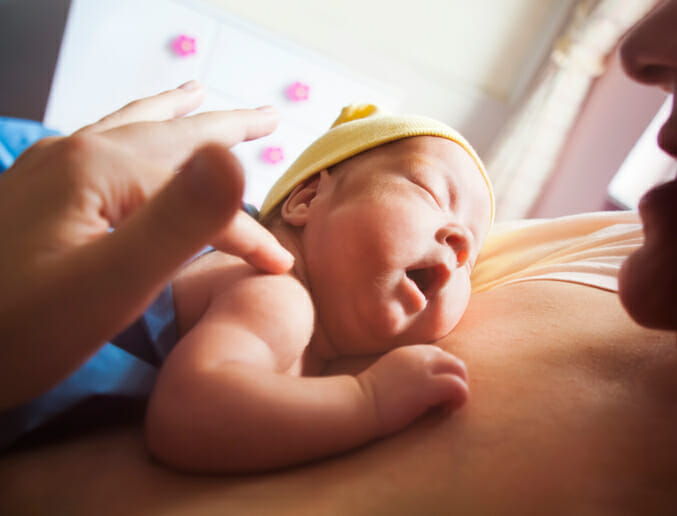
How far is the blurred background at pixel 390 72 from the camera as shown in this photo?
96.1 inches

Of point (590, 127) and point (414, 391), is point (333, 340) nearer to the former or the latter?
point (414, 391)

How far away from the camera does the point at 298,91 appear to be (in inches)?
104

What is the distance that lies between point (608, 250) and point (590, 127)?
2.27 metres

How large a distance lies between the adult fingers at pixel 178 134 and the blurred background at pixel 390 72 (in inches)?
81.5

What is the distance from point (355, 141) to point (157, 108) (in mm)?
382

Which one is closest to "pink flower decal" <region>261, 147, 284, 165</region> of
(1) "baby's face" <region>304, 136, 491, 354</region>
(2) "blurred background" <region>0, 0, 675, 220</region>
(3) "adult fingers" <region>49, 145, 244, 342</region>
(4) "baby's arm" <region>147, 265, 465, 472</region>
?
(2) "blurred background" <region>0, 0, 675, 220</region>

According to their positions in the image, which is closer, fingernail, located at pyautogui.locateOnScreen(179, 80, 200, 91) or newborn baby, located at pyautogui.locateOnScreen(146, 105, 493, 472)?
newborn baby, located at pyautogui.locateOnScreen(146, 105, 493, 472)

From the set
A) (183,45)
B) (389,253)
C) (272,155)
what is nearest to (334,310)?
(389,253)

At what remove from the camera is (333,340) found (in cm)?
81

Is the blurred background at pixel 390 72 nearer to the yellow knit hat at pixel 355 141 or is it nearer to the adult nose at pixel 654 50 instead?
the yellow knit hat at pixel 355 141

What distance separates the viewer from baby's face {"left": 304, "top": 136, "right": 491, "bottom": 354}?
0.75 meters

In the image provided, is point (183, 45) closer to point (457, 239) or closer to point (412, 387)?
point (457, 239)

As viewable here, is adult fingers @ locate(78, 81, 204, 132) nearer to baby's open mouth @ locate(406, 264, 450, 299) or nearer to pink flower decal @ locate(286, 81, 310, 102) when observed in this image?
baby's open mouth @ locate(406, 264, 450, 299)

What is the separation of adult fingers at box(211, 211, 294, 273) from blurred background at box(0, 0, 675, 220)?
2164 millimetres
